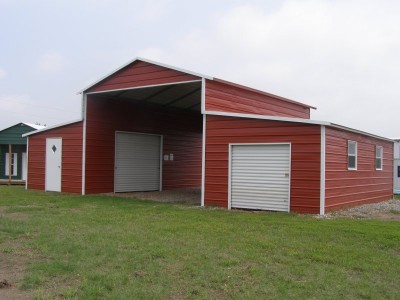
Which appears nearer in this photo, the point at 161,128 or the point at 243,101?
the point at 243,101

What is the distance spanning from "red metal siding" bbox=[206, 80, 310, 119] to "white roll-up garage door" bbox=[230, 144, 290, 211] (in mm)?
1991

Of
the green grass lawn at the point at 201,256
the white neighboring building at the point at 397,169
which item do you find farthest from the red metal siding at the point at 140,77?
the white neighboring building at the point at 397,169

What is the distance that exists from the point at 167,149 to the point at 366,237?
A: 13899 mm

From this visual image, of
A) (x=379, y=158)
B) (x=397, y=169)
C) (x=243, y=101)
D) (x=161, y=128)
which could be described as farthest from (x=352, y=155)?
(x=397, y=169)

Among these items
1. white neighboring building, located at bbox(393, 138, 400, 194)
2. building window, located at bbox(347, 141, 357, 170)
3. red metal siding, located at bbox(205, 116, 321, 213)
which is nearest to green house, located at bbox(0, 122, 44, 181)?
red metal siding, located at bbox(205, 116, 321, 213)

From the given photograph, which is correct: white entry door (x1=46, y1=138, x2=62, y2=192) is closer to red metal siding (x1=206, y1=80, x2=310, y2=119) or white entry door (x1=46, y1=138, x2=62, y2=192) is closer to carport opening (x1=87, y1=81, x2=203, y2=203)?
carport opening (x1=87, y1=81, x2=203, y2=203)

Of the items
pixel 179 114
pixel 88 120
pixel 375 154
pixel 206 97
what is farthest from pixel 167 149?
pixel 375 154

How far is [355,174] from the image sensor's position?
45.9 ft

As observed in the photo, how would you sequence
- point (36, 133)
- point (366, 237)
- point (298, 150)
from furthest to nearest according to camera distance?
point (36, 133) < point (298, 150) < point (366, 237)

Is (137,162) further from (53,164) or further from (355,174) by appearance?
(355,174)

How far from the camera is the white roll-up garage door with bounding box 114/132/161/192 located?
18.5 metres

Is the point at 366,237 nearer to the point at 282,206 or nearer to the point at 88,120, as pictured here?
the point at 282,206

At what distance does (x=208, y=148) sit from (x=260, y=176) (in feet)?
6.08

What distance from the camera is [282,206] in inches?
478
